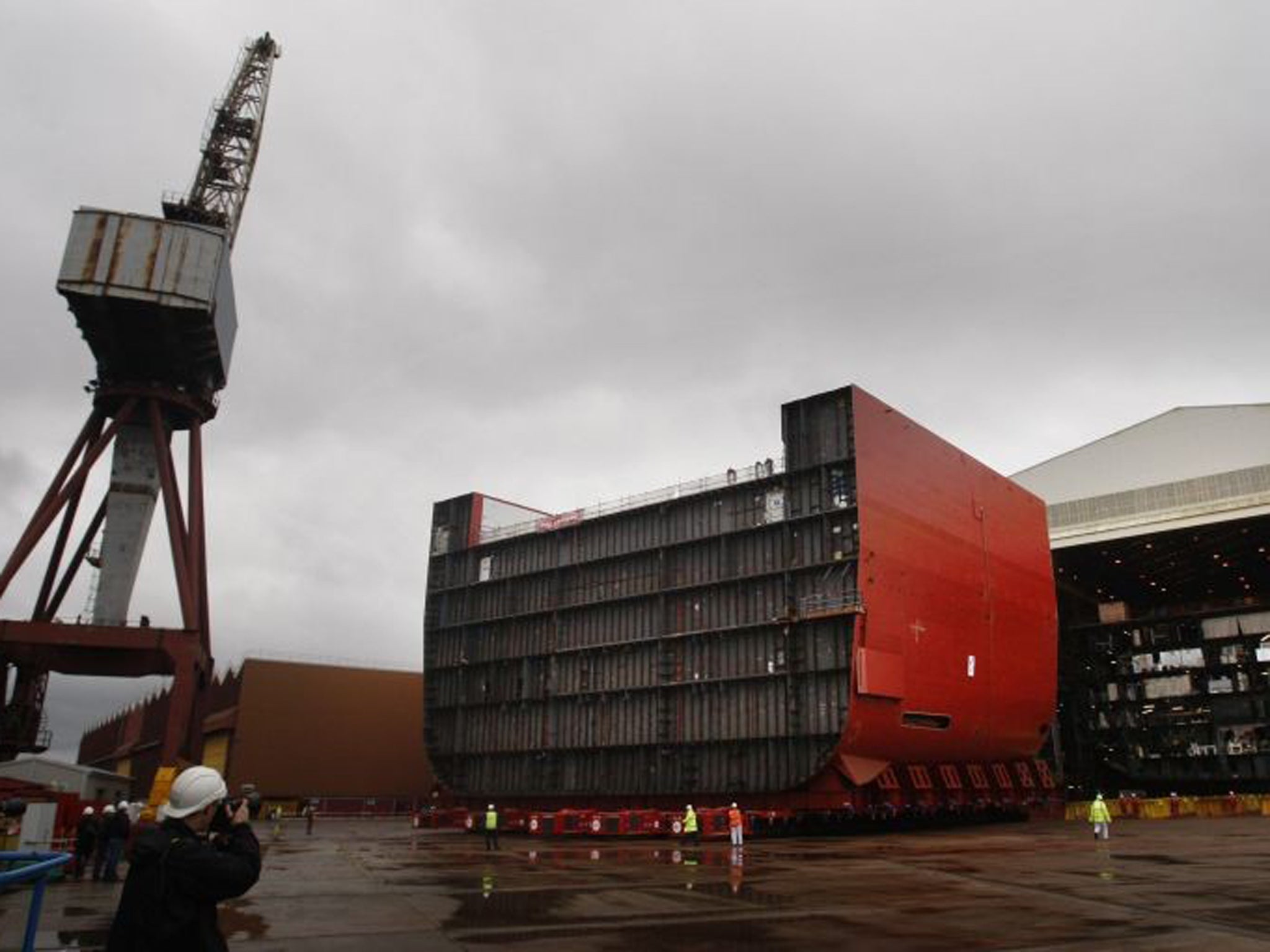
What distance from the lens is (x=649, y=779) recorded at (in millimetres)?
38344

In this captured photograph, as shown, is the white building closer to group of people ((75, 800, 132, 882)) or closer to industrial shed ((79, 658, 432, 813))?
group of people ((75, 800, 132, 882))

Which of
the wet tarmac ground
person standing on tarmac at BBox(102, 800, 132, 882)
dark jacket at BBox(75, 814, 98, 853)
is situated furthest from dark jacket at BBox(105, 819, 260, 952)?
dark jacket at BBox(75, 814, 98, 853)

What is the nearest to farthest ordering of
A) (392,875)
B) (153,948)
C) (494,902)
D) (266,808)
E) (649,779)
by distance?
(153,948) < (494,902) < (392,875) < (649,779) < (266,808)

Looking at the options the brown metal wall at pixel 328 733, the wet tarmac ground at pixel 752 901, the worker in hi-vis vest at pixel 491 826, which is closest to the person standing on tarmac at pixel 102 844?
the wet tarmac ground at pixel 752 901

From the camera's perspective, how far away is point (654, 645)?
3953 cm

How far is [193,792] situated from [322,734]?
65.5m

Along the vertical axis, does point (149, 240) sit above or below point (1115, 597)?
above

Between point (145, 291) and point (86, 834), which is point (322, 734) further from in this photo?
point (86, 834)

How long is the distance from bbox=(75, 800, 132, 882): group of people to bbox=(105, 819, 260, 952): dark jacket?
18.2 metres

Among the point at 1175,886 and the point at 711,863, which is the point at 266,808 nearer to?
the point at 711,863

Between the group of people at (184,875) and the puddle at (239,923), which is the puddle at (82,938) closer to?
the puddle at (239,923)

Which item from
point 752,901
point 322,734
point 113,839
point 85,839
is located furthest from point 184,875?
point 322,734

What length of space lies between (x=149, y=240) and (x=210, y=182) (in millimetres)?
8802

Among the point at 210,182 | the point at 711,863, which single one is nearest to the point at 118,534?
the point at 210,182
